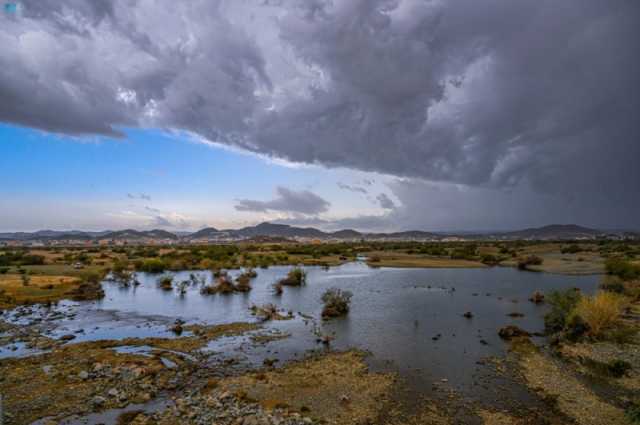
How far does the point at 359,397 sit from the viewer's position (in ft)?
46.8

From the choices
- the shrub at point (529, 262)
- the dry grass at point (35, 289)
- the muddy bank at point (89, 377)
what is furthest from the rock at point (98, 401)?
the shrub at point (529, 262)

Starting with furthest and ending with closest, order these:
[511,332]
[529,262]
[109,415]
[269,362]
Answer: [529,262] → [511,332] → [269,362] → [109,415]

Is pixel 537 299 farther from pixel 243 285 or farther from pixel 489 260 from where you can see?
pixel 489 260

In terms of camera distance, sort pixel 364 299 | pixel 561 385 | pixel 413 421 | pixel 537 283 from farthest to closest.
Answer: pixel 537 283, pixel 364 299, pixel 561 385, pixel 413 421

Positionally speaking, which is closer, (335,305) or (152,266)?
(335,305)

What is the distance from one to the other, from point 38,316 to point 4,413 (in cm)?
1872

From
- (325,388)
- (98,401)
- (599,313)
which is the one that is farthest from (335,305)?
(98,401)

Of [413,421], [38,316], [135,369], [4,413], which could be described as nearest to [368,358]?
[413,421]

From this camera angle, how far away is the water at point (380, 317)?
63.7ft

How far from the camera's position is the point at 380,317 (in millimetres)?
28047

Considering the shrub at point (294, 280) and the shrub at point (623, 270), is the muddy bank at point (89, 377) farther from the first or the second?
the shrub at point (623, 270)

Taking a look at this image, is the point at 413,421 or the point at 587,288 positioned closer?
the point at 413,421

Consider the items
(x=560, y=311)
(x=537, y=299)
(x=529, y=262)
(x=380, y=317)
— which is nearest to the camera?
(x=560, y=311)

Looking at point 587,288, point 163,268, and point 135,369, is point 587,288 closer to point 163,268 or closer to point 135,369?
point 135,369
